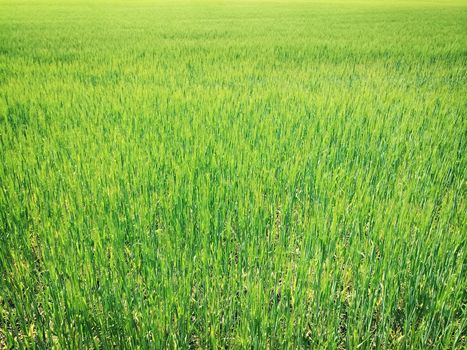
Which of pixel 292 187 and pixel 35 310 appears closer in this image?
pixel 35 310

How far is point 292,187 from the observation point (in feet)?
5.81

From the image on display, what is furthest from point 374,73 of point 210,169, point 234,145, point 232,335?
point 232,335

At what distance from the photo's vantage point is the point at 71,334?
1.04 meters

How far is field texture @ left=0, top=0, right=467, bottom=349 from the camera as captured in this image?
1.08m

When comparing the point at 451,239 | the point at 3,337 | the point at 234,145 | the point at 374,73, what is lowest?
the point at 3,337

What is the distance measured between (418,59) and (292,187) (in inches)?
203

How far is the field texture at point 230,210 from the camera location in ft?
3.53

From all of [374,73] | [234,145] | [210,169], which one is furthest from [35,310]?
[374,73]

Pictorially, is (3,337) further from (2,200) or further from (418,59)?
(418,59)

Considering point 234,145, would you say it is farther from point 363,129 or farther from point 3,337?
point 3,337

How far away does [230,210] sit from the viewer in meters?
1.61

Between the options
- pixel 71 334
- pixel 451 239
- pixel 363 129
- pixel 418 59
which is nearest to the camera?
pixel 71 334

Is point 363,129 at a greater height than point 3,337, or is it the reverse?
point 363,129

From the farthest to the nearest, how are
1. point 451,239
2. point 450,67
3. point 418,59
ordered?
point 418,59
point 450,67
point 451,239
